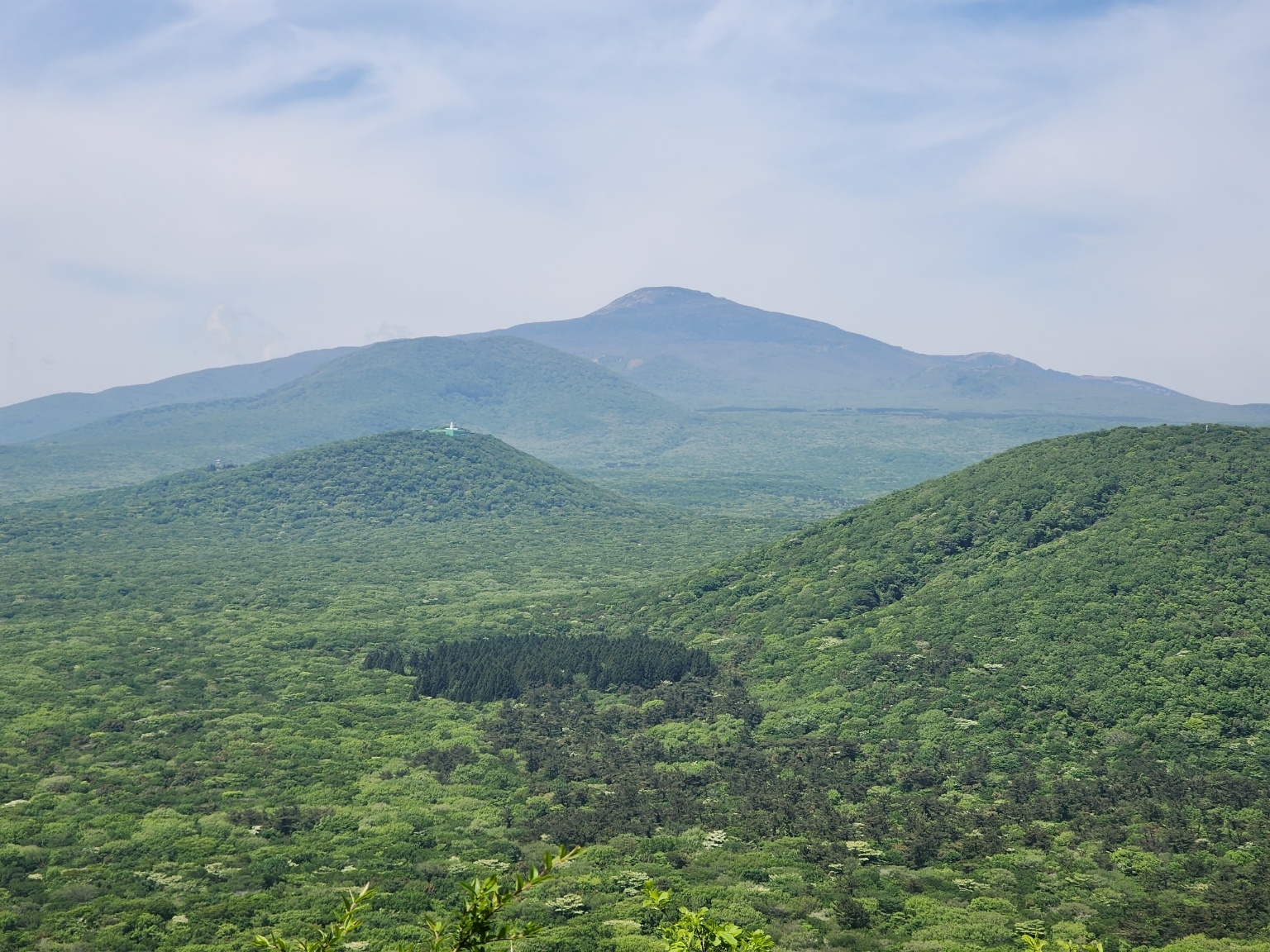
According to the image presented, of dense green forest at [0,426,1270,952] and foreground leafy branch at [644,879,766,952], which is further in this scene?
dense green forest at [0,426,1270,952]

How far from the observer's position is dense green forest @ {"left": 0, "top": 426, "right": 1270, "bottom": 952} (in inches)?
1458

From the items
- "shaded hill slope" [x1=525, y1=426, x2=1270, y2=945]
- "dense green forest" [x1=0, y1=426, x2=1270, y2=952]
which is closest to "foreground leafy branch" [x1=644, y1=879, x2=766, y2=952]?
"dense green forest" [x1=0, y1=426, x2=1270, y2=952]

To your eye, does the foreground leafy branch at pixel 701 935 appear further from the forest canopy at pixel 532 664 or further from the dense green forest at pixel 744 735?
the forest canopy at pixel 532 664

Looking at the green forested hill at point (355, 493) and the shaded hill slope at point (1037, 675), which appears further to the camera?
the green forested hill at point (355, 493)

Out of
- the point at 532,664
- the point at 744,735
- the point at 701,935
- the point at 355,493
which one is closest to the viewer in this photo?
the point at 701,935

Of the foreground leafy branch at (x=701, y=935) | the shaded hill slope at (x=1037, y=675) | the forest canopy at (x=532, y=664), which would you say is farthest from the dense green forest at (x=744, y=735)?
the foreground leafy branch at (x=701, y=935)

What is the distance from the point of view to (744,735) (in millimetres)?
57406

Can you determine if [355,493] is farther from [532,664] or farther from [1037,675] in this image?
[1037,675]

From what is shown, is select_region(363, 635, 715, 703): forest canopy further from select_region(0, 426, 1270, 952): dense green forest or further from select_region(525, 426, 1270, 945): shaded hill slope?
select_region(525, 426, 1270, 945): shaded hill slope

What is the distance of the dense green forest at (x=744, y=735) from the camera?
121 feet

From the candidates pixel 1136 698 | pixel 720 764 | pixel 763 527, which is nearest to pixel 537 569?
pixel 763 527

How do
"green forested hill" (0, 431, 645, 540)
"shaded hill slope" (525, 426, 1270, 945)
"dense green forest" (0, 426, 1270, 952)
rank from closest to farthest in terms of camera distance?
"dense green forest" (0, 426, 1270, 952)
"shaded hill slope" (525, 426, 1270, 945)
"green forested hill" (0, 431, 645, 540)

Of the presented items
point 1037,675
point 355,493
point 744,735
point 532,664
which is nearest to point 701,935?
point 744,735

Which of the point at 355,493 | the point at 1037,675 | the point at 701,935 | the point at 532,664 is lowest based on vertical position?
the point at 532,664
